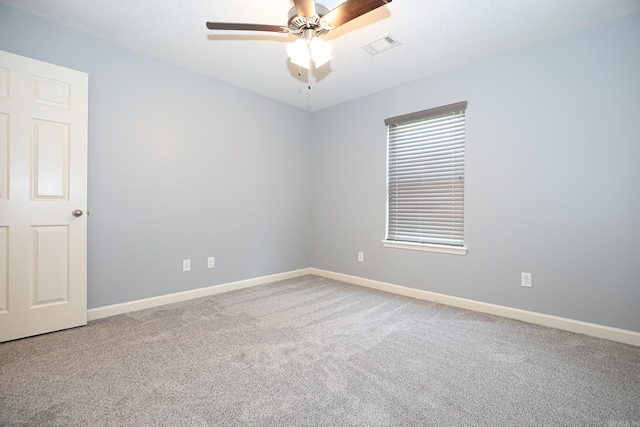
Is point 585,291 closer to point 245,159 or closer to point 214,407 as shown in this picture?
point 214,407

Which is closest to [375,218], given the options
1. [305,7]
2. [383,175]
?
[383,175]

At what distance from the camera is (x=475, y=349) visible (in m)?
2.16

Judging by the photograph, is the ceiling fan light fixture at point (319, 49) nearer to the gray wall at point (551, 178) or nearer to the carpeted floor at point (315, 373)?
the gray wall at point (551, 178)

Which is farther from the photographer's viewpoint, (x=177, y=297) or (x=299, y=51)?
(x=177, y=297)

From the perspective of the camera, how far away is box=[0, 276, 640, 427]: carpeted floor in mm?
1450

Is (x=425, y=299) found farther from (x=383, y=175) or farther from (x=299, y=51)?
(x=299, y=51)

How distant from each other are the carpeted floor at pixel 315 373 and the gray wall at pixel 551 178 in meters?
0.41

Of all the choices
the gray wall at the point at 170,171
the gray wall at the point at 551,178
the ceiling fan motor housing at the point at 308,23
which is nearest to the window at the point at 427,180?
the gray wall at the point at 551,178

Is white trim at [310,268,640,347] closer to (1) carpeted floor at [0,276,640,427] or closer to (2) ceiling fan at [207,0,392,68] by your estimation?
(1) carpeted floor at [0,276,640,427]

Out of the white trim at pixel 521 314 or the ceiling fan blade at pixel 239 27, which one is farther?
the white trim at pixel 521 314

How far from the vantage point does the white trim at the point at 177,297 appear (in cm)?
269

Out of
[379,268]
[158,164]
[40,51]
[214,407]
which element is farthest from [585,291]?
[40,51]

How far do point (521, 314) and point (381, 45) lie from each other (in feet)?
8.92

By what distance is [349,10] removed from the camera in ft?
5.64
